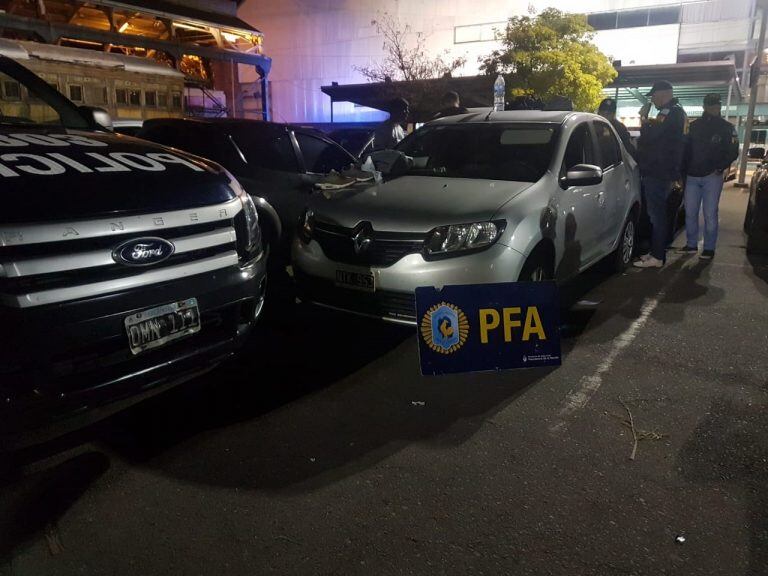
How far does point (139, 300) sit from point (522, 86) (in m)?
21.3

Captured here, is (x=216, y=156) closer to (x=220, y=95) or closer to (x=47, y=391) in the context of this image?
(x=47, y=391)

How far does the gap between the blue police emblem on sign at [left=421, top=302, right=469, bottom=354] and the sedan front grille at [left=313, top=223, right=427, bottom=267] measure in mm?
475

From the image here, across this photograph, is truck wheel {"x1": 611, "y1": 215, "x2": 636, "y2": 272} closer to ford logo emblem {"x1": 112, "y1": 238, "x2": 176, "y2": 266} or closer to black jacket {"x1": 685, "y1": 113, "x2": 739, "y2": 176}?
black jacket {"x1": 685, "y1": 113, "x2": 739, "y2": 176}

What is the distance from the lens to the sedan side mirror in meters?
4.30

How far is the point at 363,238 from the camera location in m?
3.83

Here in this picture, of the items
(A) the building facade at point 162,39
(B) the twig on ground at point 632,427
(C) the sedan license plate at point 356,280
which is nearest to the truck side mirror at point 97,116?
(C) the sedan license plate at point 356,280

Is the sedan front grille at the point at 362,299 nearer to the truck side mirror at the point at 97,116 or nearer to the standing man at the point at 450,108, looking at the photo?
the truck side mirror at the point at 97,116

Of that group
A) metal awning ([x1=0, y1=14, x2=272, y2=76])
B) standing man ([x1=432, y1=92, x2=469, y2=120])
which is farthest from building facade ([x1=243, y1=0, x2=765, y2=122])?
standing man ([x1=432, y1=92, x2=469, y2=120])

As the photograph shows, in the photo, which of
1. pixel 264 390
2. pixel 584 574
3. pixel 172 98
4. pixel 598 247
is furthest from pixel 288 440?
pixel 172 98

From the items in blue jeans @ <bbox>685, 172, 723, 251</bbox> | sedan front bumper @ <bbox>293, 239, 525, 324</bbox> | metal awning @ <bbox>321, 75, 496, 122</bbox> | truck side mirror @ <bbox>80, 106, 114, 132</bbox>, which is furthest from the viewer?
metal awning @ <bbox>321, 75, 496, 122</bbox>

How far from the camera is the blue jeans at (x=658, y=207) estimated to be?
6.35 metres

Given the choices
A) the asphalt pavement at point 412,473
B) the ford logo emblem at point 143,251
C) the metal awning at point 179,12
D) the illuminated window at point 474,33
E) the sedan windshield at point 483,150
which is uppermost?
the illuminated window at point 474,33

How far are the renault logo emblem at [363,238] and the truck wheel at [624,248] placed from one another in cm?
339

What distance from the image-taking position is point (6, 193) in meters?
2.29
